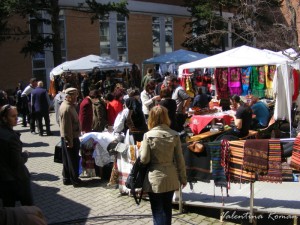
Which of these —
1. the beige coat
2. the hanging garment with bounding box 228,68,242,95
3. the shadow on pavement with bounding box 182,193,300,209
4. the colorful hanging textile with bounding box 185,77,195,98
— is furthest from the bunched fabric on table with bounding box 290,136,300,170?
the colorful hanging textile with bounding box 185,77,195,98

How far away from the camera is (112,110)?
861 centimetres

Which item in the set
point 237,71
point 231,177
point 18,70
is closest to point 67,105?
point 231,177

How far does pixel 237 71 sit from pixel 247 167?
842 cm

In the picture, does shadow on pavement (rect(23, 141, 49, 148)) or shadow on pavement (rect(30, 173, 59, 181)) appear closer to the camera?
shadow on pavement (rect(30, 173, 59, 181))

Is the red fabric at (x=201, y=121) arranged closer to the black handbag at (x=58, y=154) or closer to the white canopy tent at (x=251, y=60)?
the white canopy tent at (x=251, y=60)

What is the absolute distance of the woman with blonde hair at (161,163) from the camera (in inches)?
168

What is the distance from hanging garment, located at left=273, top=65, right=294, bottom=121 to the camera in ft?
32.4

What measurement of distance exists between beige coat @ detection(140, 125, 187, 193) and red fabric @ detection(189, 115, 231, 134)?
202 inches

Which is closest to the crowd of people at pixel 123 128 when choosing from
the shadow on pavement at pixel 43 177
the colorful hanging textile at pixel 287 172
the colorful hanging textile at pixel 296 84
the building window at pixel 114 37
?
the shadow on pavement at pixel 43 177

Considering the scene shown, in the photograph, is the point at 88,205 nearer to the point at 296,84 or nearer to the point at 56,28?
the point at 296,84

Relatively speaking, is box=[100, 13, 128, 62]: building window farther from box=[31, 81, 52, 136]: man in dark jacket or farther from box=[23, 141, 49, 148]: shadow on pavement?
box=[23, 141, 49, 148]: shadow on pavement

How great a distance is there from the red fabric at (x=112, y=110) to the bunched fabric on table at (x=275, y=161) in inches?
171

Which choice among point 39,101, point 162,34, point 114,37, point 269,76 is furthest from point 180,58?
point 162,34

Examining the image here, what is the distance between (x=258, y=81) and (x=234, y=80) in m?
0.80
